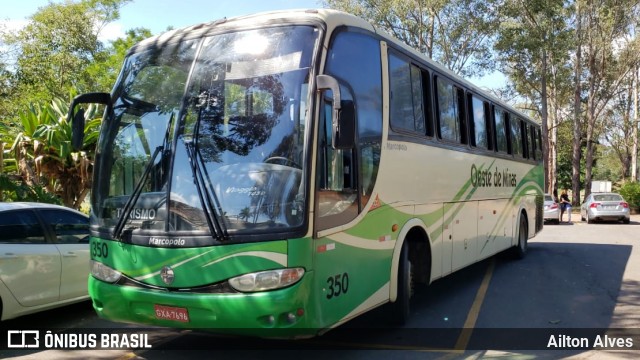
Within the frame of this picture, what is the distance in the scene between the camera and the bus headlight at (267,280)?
14.5 ft

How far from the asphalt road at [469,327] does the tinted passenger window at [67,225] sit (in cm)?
109

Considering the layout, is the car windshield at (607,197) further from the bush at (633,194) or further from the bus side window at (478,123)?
the bus side window at (478,123)

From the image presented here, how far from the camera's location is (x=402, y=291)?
639 centimetres

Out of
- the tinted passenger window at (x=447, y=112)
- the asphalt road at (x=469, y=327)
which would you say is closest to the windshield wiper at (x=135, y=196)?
the asphalt road at (x=469, y=327)

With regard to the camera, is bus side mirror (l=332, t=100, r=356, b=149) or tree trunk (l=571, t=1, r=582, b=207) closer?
bus side mirror (l=332, t=100, r=356, b=149)

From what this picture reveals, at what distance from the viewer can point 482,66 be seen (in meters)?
32.7

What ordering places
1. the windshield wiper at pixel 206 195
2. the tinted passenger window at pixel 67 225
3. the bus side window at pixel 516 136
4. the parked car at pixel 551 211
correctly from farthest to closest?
1. the parked car at pixel 551 211
2. the bus side window at pixel 516 136
3. the tinted passenger window at pixel 67 225
4. the windshield wiper at pixel 206 195

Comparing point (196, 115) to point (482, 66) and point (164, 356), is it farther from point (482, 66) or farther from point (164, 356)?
point (482, 66)

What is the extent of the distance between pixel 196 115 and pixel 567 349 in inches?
178

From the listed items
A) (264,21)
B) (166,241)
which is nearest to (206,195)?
(166,241)

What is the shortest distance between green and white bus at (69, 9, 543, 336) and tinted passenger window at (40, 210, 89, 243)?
174 centimetres

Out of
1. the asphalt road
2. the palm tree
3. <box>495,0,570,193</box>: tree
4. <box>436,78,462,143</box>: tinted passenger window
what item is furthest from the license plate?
<box>495,0,570,193</box>: tree

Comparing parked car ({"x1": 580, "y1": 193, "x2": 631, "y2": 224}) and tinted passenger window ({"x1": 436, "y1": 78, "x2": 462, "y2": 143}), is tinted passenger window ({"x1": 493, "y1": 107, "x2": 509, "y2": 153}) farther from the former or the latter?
parked car ({"x1": 580, "y1": 193, "x2": 631, "y2": 224})

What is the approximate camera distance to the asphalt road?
561 cm
